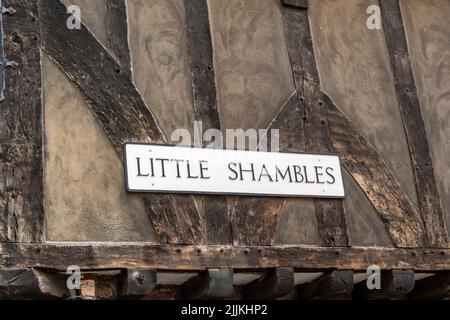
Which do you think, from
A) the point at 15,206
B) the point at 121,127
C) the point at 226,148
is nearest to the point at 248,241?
the point at 226,148

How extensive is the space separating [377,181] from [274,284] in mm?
1045

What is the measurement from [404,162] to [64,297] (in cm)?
240

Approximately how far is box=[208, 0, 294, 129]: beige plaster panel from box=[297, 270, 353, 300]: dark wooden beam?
39.5 inches

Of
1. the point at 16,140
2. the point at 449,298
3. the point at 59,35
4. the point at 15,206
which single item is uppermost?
the point at 59,35

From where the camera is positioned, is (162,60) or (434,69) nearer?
(162,60)

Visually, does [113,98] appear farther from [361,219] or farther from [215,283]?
[361,219]

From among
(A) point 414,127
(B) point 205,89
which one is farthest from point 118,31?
(A) point 414,127

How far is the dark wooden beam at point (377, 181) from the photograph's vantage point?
6.48 meters

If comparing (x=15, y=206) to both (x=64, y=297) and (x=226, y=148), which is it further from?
(x=226, y=148)

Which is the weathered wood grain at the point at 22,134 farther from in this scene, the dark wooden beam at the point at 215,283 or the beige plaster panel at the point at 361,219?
the beige plaster panel at the point at 361,219

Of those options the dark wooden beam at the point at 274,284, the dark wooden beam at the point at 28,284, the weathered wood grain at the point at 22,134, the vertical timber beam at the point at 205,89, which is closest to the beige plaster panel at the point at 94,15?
the weathered wood grain at the point at 22,134

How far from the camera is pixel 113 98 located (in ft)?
19.4

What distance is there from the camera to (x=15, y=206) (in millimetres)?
5453

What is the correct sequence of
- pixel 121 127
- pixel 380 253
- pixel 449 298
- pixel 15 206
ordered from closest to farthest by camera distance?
pixel 15 206 < pixel 121 127 < pixel 380 253 < pixel 449 298
